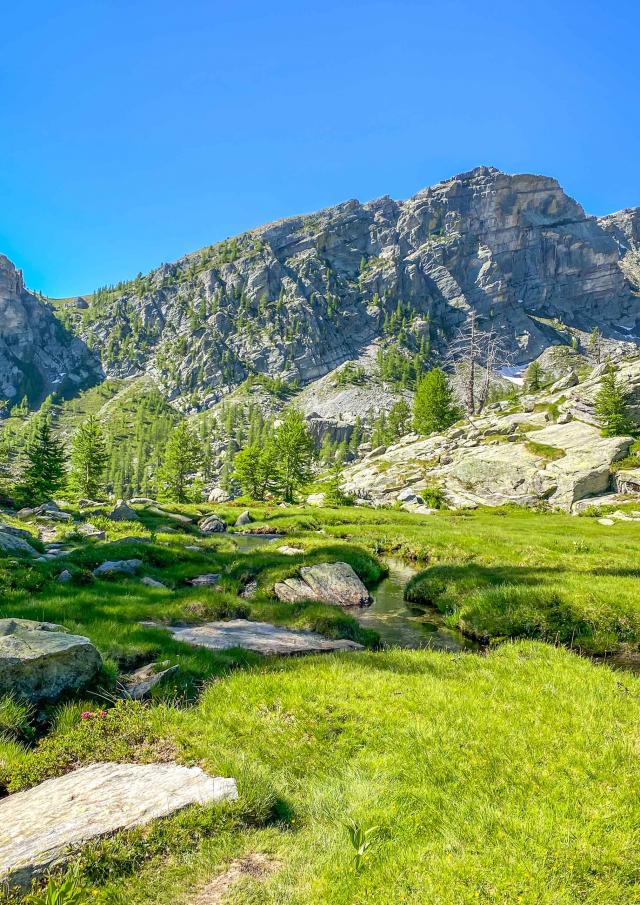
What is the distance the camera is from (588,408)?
7888 centimetres

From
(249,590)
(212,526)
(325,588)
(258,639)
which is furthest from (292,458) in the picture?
(258,639)

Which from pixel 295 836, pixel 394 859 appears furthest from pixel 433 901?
pixel 295 836

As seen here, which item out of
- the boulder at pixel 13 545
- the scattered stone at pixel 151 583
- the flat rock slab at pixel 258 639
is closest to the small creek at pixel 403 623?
the flat rock slab at pixel 258 639

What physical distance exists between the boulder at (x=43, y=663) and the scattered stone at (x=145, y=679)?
2.63ft

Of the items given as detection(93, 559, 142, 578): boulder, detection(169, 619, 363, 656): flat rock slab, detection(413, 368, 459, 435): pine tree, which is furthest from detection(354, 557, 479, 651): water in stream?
detection(413, 368, 459, 435): pine tree

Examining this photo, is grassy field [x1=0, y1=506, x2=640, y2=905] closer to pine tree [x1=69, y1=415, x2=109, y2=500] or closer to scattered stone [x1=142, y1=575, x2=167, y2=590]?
scattered stone [x1=142, y1=575, x2=167, y2=590]

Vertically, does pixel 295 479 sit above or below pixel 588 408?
below

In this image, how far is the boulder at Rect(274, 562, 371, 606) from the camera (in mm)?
19672

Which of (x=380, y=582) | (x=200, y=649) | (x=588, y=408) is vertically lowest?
(x=380, y=582)

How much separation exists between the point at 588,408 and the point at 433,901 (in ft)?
296

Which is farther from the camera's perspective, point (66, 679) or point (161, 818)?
point (66, 679)

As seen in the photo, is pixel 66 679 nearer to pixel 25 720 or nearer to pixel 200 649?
pixel 25 720

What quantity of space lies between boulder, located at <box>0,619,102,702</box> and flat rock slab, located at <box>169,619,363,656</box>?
144 inches

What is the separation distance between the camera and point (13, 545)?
19875mm
